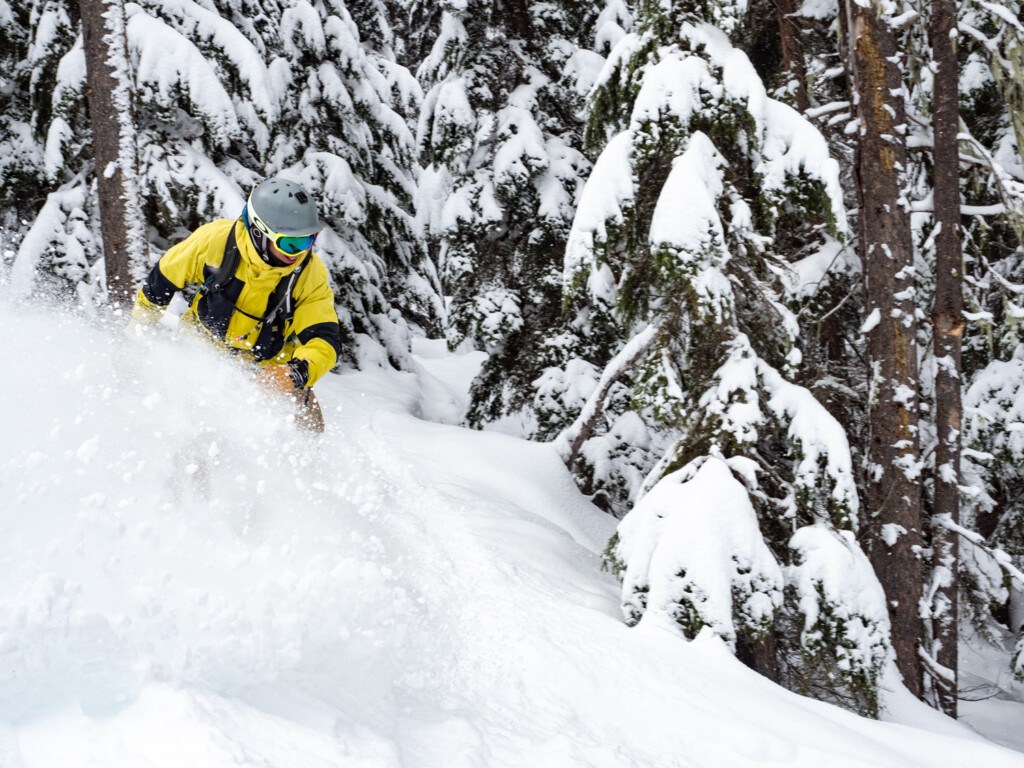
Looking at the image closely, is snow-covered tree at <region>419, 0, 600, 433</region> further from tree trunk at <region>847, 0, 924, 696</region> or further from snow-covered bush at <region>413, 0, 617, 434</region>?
tree trunk at <region>847, 0, 924, 696</region>

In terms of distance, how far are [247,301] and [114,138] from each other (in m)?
3.50

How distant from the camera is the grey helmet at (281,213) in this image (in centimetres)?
446

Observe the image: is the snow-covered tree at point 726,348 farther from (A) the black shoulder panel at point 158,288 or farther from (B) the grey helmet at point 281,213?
(A) the black shoulder panel at point 158,288

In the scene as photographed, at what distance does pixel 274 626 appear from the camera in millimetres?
3061

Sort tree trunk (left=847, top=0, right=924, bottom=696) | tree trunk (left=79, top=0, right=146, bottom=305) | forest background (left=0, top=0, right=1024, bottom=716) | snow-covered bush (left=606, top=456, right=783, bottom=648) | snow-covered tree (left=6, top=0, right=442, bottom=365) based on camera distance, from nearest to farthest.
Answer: snow-covered bush (left=606, top=456, right=783, bottom=648), forest background (left=0, top=0, right=1024, bottom=716), tree trunk (left=847, top=0, right=924, bottom=696), tree trunk (left=79, top=0, right=146, bottom=305), snow-covered tree (left=6, top=0, right=442, bottom=365)

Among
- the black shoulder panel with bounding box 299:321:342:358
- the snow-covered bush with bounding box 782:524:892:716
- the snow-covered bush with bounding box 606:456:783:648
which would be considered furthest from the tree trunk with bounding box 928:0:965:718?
the black shoulder panel with bounding box 299:321:342:358

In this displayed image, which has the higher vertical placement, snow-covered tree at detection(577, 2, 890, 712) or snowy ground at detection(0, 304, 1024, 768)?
snow-covered tree at detection(577, 2, 890, 712)

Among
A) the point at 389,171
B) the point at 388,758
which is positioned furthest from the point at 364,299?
the point at 388,758

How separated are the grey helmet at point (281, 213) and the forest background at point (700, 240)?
2.01 m

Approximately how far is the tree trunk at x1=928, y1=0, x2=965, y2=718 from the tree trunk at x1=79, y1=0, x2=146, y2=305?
7.33 metres

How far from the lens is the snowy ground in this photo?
239 centimetres

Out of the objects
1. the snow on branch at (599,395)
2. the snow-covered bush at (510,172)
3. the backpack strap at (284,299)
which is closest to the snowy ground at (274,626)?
the backpack strap at (284,299)

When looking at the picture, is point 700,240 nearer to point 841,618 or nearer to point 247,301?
point 841,618

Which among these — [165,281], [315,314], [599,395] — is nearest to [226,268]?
[165,281]
